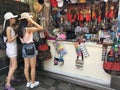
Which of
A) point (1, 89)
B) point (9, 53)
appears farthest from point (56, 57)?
point (1, 89)

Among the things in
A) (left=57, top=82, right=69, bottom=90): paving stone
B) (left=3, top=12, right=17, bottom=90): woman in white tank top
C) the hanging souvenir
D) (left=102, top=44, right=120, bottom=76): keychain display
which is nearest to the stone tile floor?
(left=57, top=82, right=69, bottom=90): paving stone

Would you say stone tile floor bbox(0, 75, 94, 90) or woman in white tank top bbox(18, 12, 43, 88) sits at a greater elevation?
woman in white tank top bbox(18, 12, 43, 88)

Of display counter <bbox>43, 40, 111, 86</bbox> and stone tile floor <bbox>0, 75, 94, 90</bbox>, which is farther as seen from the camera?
stone tile floor <bbox>0, 75, 94, 90</bbox>

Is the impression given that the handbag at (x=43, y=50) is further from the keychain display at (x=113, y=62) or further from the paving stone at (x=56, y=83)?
the keychain display at (x=113, y=62)

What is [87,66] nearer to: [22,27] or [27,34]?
[27,34]

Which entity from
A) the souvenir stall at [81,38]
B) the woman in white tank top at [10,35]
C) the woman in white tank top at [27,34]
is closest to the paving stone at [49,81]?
the souvenir stall at [81,38]

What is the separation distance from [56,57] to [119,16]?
154 centimetres

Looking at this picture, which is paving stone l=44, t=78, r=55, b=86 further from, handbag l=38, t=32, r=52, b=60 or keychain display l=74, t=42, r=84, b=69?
keychain display l=74, t=42, r=84, b=69

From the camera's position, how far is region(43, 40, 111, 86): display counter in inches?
127

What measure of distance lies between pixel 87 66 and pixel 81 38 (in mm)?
577

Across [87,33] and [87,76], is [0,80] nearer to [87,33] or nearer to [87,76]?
[87,76]

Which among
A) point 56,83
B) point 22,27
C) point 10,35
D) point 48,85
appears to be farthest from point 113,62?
point 10,35

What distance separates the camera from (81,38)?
3.47 metres

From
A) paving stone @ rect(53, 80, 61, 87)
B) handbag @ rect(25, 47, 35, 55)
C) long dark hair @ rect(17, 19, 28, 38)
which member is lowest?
paving stone @ rect(53, 80, 61, 87)
